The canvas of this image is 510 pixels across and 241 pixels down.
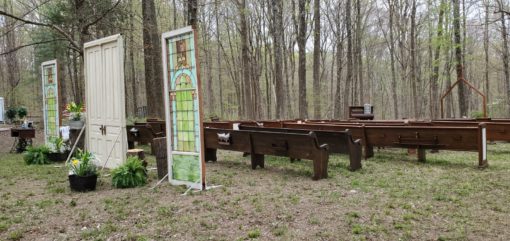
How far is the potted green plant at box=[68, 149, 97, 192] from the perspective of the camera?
18.4 feet

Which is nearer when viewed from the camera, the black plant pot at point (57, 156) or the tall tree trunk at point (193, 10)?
the black plant pot at point (57, 156)

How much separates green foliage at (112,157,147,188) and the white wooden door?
107 cm

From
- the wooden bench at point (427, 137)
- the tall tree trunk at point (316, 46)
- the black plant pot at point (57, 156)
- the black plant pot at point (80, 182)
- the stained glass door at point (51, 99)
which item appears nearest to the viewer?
the black plant pot at point (80, 182)

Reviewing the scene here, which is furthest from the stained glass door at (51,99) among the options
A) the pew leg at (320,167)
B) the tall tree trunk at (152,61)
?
the pew leg at (320,167)

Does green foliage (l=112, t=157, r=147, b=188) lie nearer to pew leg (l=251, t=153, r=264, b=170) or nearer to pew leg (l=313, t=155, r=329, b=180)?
pew leg (l=251, t=153, r=264, b=170)

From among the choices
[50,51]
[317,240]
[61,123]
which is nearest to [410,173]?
[317,240]

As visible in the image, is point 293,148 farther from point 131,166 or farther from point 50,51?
point 50,51

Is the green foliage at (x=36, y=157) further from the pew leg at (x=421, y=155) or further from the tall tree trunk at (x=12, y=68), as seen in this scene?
the tall tree trunk at (x=12, y=68)

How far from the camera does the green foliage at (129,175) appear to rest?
575 centimetres

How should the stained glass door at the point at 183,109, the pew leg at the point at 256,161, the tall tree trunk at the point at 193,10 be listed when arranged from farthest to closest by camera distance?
the tall tree trunk at the point at 193,10
the pew leg at the point at 256,161
the stained glass door at the point at 183,109

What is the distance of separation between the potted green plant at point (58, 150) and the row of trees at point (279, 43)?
2918mm

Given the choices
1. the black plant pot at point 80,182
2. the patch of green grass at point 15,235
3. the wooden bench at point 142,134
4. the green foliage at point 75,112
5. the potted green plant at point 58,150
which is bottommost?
the patch of green grass at point 15,235

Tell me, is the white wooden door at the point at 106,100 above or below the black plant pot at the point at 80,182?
above

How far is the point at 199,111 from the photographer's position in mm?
5352
